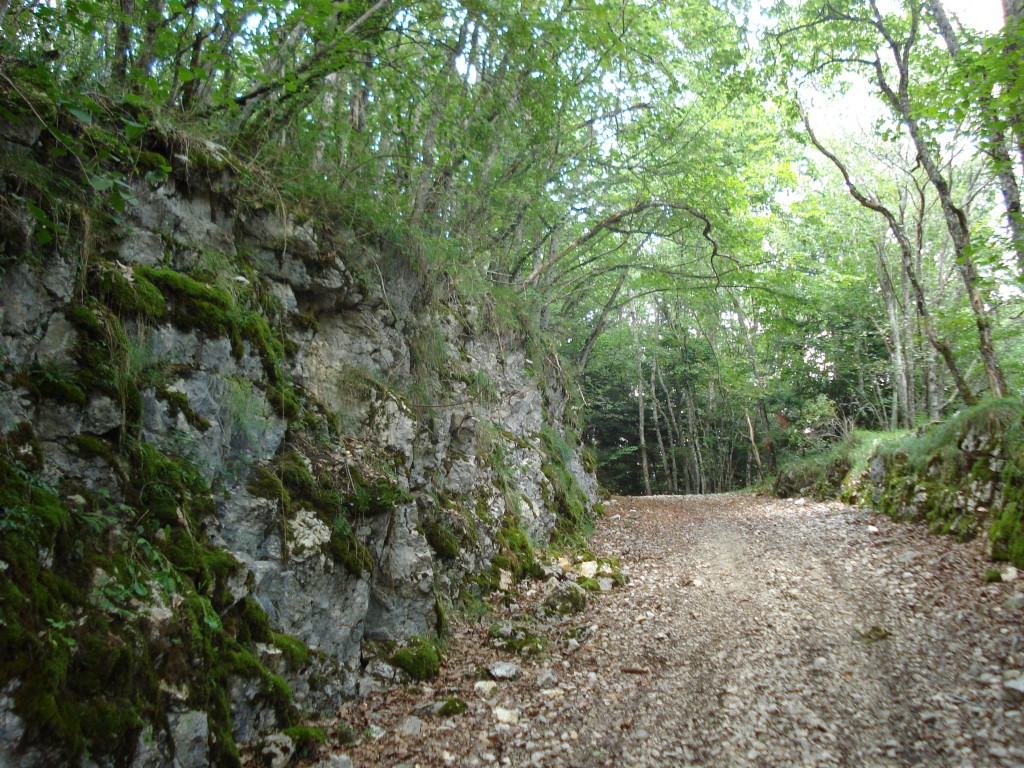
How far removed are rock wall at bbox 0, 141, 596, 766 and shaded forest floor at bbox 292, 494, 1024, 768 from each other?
2.45 ft

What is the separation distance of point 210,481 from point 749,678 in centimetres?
437

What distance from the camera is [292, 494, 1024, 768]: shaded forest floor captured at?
3.63 metres

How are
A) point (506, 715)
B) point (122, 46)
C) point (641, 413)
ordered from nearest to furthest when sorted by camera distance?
1. point (506, 715)
2. point (122, 46)
3. point (641, 413)

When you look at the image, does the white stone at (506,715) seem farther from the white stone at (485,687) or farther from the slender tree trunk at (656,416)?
the slender tree trunk at (656,416)

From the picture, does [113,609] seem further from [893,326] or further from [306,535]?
[893,326]

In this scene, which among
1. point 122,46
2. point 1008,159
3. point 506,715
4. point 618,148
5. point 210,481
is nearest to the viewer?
point 210,481

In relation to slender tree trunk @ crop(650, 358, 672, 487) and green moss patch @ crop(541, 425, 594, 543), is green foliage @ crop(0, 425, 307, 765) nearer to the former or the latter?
green moss patch @ crop(541, 425, 594, 543)

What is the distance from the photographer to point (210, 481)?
376 centimetres

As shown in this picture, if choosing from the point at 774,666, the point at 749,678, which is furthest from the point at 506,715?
the point at 774,666

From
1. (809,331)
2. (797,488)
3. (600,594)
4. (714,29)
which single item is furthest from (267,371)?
(809,331)

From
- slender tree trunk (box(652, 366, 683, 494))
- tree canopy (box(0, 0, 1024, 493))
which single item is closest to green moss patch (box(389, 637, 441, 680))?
tree canopy (box(0, 0, 1024, 493))

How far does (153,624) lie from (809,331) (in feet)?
60.2

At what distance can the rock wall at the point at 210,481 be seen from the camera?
2.57m

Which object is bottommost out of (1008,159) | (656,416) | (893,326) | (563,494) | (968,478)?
(563,494)
